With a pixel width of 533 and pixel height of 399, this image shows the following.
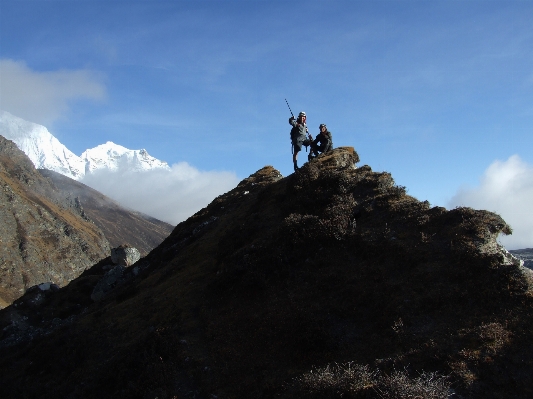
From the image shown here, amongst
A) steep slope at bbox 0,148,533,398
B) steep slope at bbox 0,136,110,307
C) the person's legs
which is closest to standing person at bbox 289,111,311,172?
the person's legs

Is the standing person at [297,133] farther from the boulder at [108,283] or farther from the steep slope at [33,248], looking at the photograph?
the steep slope at [33,248]

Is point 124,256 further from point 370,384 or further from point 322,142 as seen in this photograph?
point 370,384

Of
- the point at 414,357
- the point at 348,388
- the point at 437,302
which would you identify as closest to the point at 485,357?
the point at 414,357

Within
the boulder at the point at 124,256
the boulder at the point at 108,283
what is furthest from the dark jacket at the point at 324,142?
the boulder at the point at 124,256

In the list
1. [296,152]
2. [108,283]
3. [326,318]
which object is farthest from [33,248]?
[326,318]

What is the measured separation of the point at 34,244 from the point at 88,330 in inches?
6415

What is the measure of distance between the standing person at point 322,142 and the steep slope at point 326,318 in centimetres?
682

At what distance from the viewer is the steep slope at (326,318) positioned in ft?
35.9

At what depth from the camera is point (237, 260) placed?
1858 centimetres

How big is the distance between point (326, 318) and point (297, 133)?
1636 centimetres

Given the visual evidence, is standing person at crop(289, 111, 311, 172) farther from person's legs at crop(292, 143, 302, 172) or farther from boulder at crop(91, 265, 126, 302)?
boulder at crop(91, 265, 126, 302)

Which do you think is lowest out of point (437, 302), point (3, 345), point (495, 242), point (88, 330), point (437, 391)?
point (3, 345)

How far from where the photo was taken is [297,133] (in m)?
28.3

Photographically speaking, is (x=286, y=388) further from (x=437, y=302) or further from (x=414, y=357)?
(x=437, y=302)
